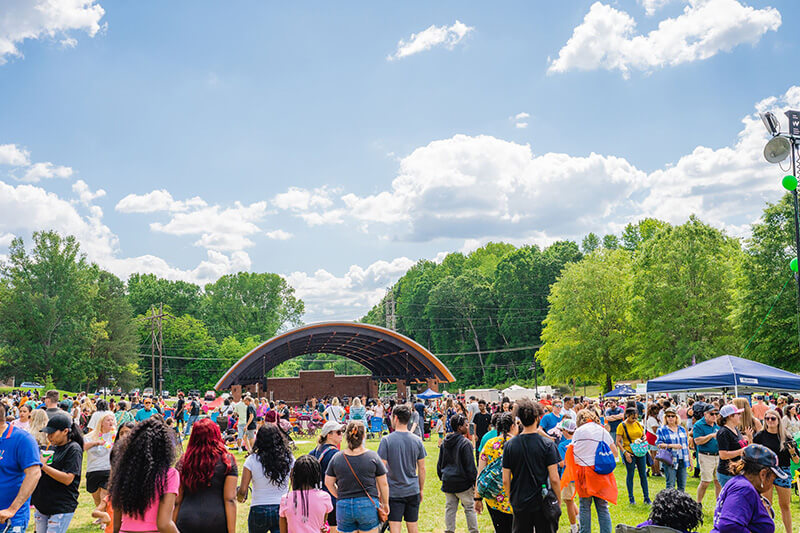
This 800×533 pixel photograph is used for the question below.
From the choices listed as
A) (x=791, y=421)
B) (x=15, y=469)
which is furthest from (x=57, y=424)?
(x=791, y=421)

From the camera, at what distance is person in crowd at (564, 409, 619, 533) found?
23.3 feet

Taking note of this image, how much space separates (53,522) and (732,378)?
45.2ft

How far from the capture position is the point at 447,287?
7394 cm

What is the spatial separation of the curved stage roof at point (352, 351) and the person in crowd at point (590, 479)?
25.5m

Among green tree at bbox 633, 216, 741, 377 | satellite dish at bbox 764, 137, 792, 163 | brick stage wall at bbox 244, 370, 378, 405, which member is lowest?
brick stage wall at bbox 244, 370, 378, 405

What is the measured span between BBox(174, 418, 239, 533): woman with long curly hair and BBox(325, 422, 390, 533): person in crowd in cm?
131

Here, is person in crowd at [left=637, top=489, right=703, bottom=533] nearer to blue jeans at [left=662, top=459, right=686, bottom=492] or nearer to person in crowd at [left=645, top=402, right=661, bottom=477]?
blue jeans at [left=662, top=459, right=686, bottom=492]

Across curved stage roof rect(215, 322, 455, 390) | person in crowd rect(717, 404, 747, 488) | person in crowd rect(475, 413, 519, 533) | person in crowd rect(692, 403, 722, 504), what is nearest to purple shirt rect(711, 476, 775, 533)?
person in crowd rect(475, 413, 519, 533)

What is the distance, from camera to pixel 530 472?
5.64 meters

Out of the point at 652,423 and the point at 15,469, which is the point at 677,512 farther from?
the point at 652,423

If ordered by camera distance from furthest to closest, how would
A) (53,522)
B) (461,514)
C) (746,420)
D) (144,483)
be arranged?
1. (461,514)
2. (746,420)
3. (53,522)
4. (144,483)

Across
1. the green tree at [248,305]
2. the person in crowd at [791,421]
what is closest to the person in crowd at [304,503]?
the person in crowd at [791,421]

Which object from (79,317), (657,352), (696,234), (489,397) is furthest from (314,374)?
(696,234)

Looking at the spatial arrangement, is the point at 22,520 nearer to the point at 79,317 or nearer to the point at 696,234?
the point at 696,234
